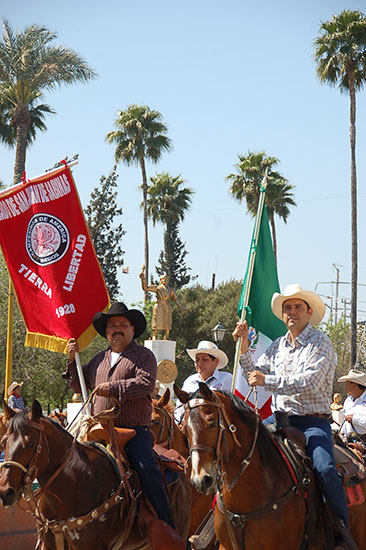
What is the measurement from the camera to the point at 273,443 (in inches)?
247

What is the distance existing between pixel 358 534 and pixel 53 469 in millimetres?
3192

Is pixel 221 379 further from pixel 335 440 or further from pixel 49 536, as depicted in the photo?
pixel 49 536

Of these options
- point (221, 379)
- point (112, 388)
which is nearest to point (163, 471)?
point (112, 388)

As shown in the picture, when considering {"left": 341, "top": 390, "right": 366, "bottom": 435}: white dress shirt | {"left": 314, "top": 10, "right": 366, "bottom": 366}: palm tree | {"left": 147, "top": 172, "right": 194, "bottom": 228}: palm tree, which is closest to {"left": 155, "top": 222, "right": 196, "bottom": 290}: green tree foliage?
{"left": 147, "top": 172, "right": 194, "bottom": 228}: palm tree

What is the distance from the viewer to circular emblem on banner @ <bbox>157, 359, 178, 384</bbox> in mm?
26812

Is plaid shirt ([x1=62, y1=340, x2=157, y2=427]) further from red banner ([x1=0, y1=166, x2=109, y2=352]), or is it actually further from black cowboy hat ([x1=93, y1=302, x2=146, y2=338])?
red banner ([x1=0, y1=166, x2=109, y2=352])

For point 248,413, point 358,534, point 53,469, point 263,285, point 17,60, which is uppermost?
point 17,60

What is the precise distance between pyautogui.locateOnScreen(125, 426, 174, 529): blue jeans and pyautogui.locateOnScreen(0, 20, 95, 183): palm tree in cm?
2428

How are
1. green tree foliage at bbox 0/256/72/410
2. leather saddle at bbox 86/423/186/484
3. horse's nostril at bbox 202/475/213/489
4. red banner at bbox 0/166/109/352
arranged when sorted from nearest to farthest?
1. horse's nostril at bbox 202/475/213/489
2. leather saddle at bbox 86/423/186/484
3. red banner at bbox 0/166/109/352
4. green tree foliage at bbox 0/256/72/410

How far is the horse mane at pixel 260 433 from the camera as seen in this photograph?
5.95 metres

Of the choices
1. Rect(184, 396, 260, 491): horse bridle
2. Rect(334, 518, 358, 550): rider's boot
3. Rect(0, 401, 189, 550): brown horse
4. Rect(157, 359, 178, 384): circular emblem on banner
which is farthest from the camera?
Rect(157, 359, 178, 384): circular emblem on banner

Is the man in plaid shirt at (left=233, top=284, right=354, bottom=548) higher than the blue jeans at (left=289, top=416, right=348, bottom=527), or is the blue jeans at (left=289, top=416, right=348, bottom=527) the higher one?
the man in plaid shirt at (left=233, top=284, right=354, bottom=548)

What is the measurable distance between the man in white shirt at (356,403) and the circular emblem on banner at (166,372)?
1575 cm

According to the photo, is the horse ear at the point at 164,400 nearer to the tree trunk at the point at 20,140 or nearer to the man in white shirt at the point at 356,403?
Result: the man in white shirt at the point at 356,403
